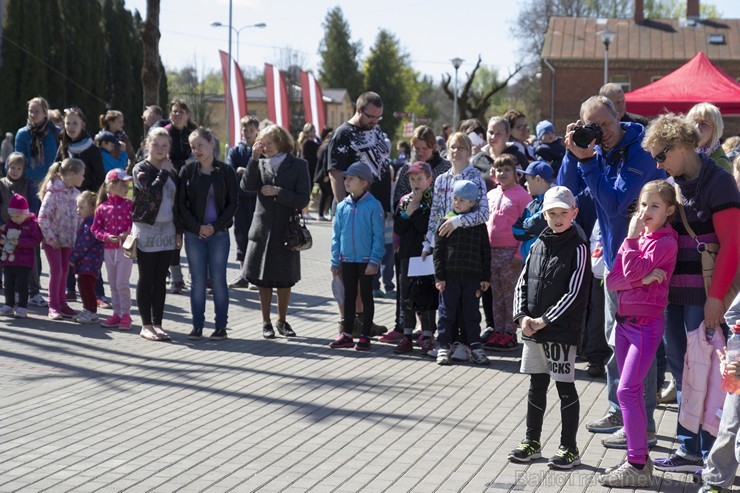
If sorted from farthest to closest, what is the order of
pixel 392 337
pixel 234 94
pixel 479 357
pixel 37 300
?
pixel 234 94, pixel 37 300, pixel 392 337, pixel 479 357

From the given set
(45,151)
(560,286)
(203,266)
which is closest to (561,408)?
(560,286)

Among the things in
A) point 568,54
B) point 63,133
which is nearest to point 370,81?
point 568,54

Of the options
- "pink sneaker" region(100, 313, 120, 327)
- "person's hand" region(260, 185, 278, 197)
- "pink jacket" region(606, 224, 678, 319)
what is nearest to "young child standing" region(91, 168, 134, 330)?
"pink sneaker" region(100, 313, 120, 327)

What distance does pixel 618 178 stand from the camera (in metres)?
6.18

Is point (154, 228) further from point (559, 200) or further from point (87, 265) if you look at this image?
point (559, 200)

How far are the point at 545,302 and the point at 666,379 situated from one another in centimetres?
280

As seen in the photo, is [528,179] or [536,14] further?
[536,14]

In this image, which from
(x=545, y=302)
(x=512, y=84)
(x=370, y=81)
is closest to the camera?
(x=545, y=302)

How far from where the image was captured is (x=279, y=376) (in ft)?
26.8

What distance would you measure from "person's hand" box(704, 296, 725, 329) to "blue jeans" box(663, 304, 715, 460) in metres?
0.12

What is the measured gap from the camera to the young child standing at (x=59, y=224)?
10.5m

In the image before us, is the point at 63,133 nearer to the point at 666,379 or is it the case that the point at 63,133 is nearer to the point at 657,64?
the point at 666,379

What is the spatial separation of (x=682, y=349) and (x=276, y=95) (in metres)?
26.4

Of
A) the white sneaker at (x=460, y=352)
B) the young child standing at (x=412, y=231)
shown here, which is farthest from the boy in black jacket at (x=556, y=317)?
the young child standing at (x=412, y=231)
